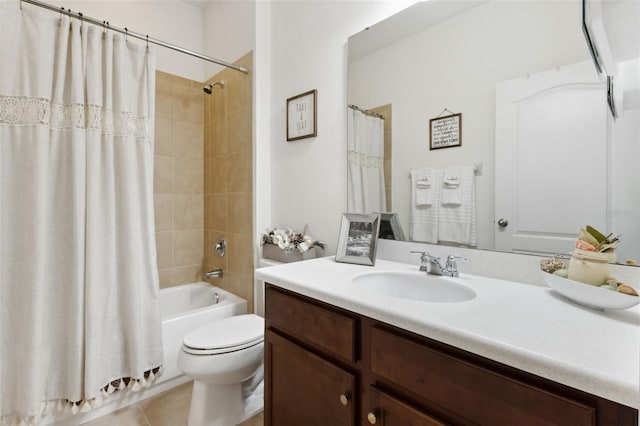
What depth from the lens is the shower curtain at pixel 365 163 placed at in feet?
4.89

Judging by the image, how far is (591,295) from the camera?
769 millimetres

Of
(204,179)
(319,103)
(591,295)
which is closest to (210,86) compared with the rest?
(204,179)

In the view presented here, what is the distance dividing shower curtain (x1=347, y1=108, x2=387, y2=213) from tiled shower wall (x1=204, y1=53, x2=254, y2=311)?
799mm

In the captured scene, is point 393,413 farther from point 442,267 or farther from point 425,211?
point 425,211

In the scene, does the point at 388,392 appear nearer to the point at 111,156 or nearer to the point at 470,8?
the point at 470,8

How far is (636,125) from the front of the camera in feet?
2.91

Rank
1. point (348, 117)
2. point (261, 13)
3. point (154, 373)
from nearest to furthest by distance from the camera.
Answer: point (348, 117) → point (154, 373) → point (261, 13)

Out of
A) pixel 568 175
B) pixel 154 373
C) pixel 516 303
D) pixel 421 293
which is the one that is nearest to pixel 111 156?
pixel 154 373

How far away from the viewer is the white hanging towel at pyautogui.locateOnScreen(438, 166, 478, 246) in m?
1.19

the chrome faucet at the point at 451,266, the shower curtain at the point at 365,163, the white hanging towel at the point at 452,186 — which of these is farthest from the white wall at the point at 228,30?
the chrome faucet at the point at 451,266

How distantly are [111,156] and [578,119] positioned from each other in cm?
201

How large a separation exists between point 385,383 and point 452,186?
78cm

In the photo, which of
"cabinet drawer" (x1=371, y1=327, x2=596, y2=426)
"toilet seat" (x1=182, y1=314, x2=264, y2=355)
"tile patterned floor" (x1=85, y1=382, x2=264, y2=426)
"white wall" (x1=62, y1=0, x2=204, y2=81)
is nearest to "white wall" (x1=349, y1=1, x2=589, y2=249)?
"cabinet drawer" (x1=371, y1=327, x2=596, y2=426)

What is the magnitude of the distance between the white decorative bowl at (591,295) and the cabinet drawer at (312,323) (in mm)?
570
